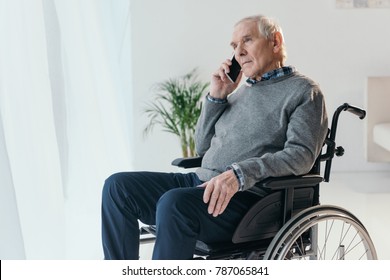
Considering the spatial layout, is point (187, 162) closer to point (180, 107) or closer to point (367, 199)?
point (367, 199)

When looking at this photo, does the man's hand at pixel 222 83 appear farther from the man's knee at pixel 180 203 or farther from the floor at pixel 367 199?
the floor at pixel 367 199

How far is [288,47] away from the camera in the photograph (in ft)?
18.2

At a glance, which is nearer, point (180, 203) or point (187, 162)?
point (180, 203)

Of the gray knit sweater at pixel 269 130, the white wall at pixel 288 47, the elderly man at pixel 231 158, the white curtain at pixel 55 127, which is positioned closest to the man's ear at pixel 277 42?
the elderly man at pixel 231 158

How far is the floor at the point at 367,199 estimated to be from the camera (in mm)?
3652

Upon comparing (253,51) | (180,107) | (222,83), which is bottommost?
(180,107)

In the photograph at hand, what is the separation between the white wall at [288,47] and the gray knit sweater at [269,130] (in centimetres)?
287

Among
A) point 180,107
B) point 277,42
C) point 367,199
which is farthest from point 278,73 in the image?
point 180,107

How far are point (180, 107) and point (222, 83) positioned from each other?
2.64 m

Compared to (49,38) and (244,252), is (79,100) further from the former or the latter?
(244,252)

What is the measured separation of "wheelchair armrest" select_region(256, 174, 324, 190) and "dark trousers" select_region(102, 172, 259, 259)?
128 mm

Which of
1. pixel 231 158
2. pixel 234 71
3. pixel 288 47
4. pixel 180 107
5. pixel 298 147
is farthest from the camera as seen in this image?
pixel 288 47

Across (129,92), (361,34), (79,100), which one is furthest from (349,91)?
(79,100)
